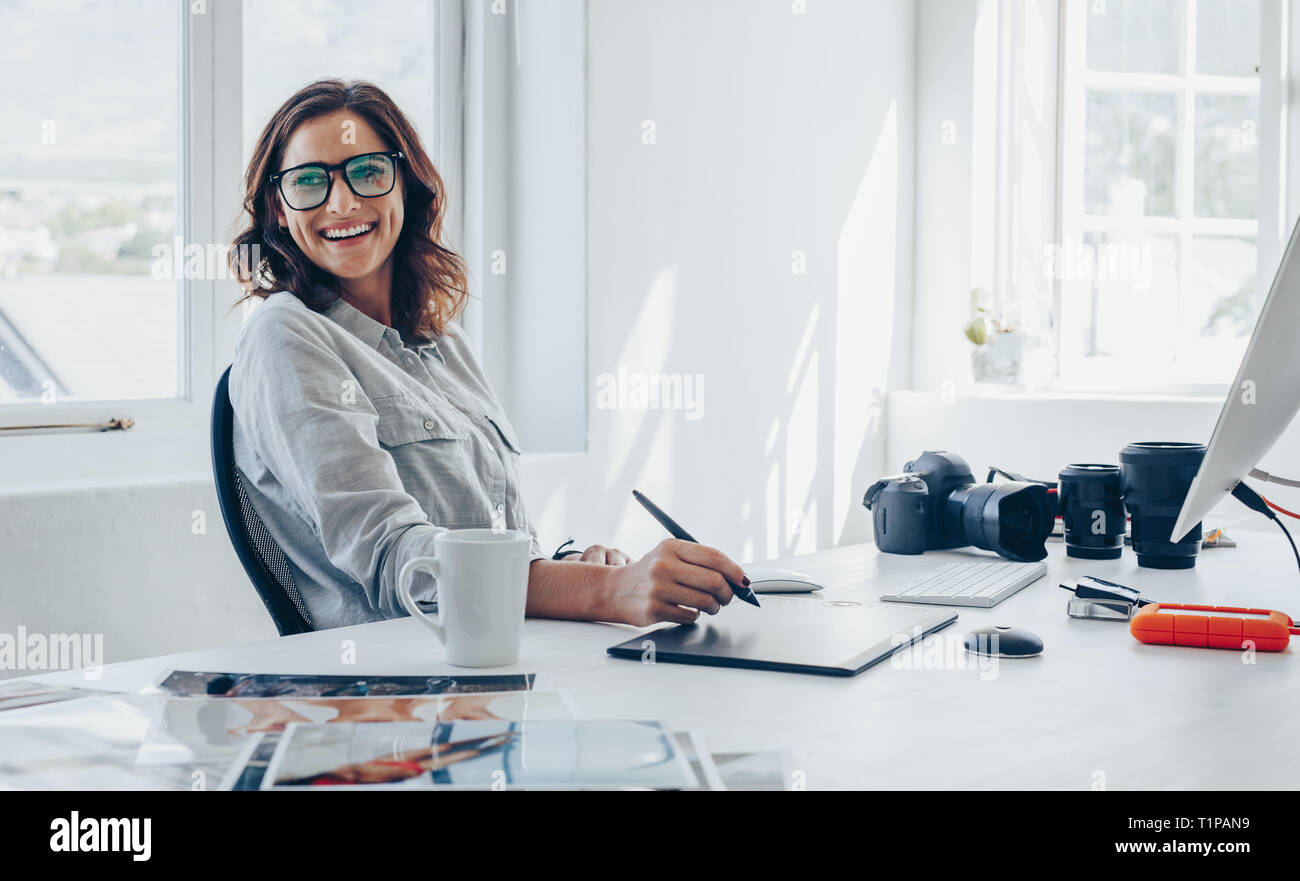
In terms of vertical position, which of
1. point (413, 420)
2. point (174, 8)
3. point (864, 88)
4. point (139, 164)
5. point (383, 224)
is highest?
point (864, 88)

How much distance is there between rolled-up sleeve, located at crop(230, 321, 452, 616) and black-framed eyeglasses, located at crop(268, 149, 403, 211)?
223mm

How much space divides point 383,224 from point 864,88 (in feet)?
7.47

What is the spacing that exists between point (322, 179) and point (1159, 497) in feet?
3.72

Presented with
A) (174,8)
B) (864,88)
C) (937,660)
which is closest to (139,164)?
(174,8)

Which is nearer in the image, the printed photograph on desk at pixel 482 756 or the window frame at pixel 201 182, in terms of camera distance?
the printed photograph on desk at pixel 482 756

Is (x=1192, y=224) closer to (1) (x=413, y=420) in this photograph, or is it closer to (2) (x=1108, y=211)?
(2) (x=1108, y=211)

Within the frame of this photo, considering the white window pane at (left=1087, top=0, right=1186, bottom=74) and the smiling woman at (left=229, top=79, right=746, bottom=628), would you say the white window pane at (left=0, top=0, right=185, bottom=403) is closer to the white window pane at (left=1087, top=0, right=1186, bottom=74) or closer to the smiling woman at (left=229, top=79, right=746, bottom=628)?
the smiling woman at (left=229, top=79, right=746, bottom=628)

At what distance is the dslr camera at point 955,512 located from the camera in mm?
1584

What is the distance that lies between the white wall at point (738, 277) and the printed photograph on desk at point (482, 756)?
1256 mm

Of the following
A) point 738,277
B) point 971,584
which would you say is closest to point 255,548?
point 971,584

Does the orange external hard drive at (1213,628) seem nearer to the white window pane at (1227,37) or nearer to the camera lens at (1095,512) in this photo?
the camera lens at (1095,512)

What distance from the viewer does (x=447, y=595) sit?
3.28ft

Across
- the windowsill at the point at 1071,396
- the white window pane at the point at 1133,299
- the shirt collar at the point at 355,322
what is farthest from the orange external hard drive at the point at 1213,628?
the white window pane at the point at 1133,299

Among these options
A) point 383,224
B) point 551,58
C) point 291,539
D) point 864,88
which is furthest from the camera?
point 864,88
